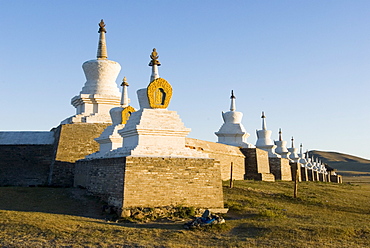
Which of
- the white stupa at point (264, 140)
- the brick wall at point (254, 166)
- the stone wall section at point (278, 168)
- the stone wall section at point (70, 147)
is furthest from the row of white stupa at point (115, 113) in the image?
the brick wall at point (254, 166)

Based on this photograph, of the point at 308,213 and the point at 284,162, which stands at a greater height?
the point at 284,162

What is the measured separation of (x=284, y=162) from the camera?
1062 inches

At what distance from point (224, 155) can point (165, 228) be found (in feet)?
37.7

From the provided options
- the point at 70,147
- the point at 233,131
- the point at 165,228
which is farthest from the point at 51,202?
the point at 233,131

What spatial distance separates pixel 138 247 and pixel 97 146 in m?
10.1

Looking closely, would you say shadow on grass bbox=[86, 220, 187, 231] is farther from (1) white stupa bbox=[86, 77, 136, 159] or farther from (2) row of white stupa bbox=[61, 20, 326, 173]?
(1) white stupa bbox=[86, 77, 136, 159]

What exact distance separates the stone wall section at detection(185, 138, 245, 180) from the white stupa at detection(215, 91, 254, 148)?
12.2ft

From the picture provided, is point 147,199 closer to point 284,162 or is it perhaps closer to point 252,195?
point 252,195

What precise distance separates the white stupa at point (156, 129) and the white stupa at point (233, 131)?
560 inches

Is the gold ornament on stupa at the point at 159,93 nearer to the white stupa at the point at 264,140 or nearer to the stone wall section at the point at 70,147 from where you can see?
the stone wall section at the point at 70,147

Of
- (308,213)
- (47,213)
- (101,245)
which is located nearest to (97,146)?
(47,213)

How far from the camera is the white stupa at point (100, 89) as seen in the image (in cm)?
1775

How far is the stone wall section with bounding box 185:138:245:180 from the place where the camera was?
18158 millimetres

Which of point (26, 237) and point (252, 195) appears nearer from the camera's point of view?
point (26, 237)
